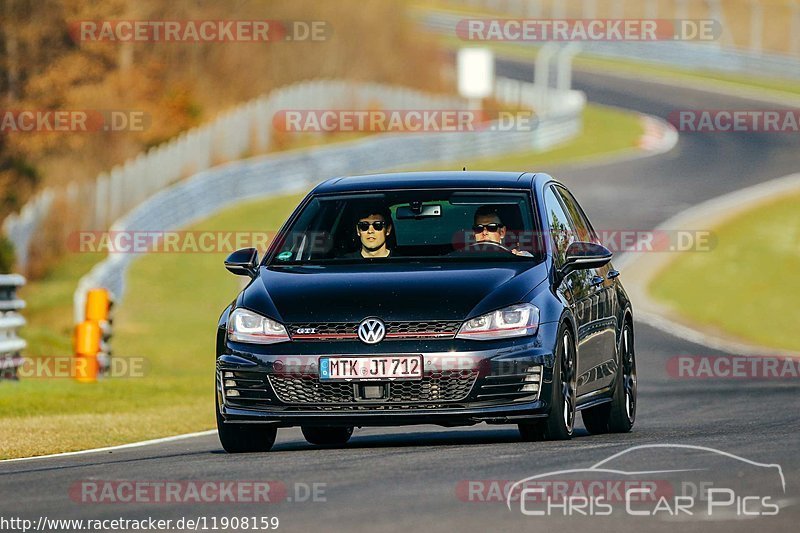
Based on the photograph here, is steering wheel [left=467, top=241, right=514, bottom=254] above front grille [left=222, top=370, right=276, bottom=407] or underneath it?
above

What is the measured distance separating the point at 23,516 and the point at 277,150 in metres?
44.7

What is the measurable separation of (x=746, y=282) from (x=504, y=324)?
22520 mm

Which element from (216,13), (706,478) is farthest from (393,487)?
(216,13)

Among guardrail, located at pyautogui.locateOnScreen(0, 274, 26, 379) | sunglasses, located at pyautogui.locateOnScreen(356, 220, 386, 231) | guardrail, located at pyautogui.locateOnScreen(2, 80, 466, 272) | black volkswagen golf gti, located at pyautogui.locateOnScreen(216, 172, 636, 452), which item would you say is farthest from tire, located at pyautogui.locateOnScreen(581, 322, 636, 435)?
guardrail, located at pyautogui.locateOnScreen(2, 80, 466, 272)

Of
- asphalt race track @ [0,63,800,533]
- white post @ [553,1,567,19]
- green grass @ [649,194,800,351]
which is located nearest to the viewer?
asphalt race track @ [0,63,800,533]

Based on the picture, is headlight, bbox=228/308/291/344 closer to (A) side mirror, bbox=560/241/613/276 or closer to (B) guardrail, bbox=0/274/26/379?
(A) side mirror, bbox=560/241/613/276

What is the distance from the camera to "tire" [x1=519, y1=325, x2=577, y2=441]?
10.3 metres

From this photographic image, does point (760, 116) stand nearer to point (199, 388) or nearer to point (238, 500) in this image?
point (199, 388)

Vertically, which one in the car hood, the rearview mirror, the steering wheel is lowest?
the car hood

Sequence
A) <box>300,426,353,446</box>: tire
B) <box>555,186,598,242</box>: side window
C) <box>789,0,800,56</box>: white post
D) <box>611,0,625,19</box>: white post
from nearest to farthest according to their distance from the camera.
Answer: <box>300,426,353,446</box>: tire
<box>555,186,598,242</box>: side window
<box>789,0,800,56</box>: white post
<box>611,0,625,19</box>: white post

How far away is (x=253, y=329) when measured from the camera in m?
10.4

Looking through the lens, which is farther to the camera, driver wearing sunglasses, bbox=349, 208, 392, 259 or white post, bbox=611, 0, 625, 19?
white post, bbox=611, 0, 625, 19

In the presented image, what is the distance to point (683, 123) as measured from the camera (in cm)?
6078

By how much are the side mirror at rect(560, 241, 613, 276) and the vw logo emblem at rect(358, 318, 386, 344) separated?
1.39 metres
